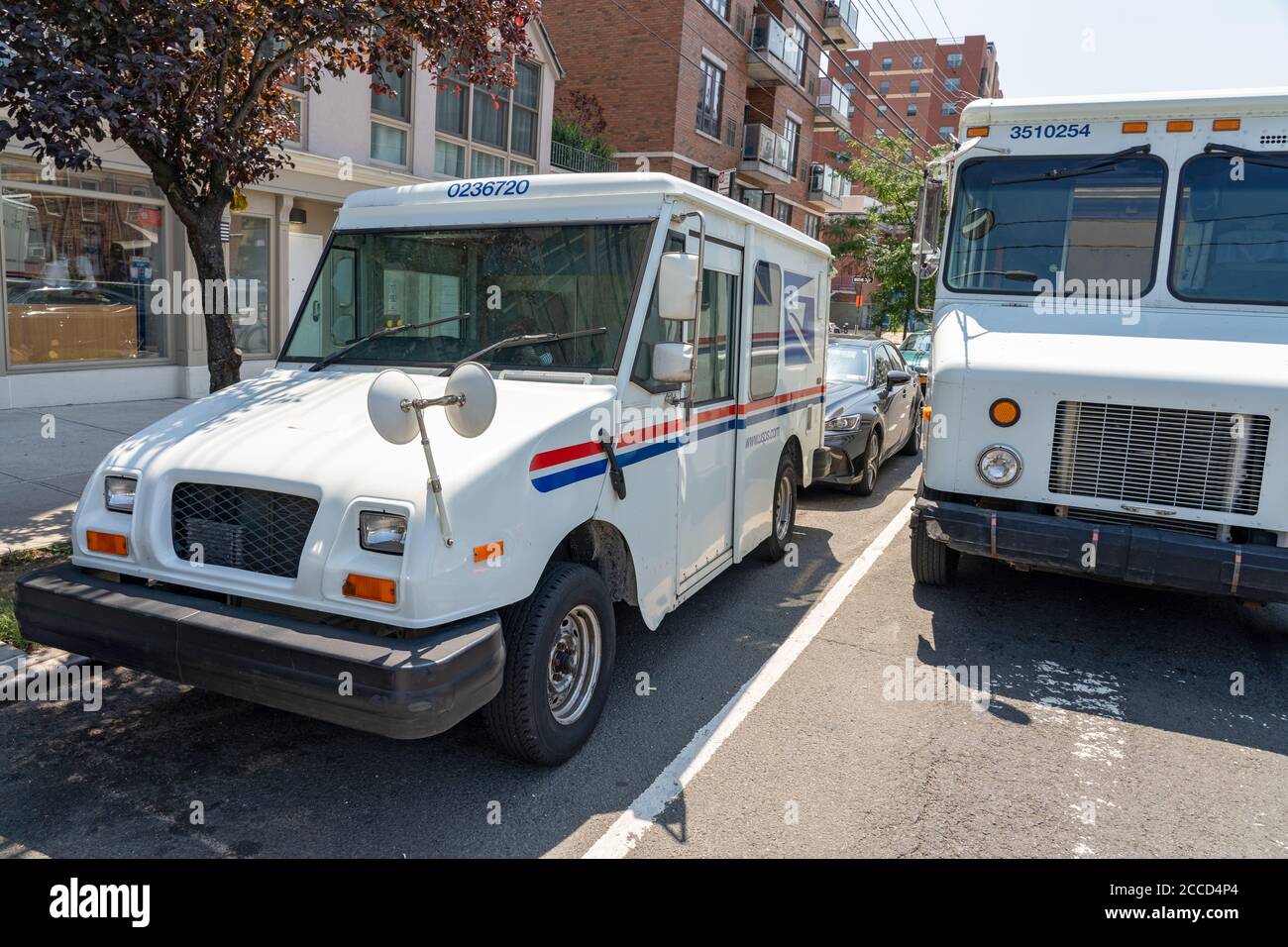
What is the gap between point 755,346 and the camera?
19.9ft

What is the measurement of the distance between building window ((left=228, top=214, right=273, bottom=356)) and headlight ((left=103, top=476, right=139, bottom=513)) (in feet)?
34.4

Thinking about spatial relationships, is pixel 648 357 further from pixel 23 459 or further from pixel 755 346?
pixel 23 459

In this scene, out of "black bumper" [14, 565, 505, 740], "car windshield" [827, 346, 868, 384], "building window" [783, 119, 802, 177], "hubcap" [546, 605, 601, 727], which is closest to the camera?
"black bumper" [14, 565, 505, 740]

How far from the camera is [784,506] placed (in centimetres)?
729

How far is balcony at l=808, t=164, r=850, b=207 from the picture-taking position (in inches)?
1475

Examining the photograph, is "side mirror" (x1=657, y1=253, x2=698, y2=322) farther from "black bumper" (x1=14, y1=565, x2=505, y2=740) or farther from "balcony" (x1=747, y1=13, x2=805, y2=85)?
"balcony" (x1=747, y1=13, x2=805, y2=85)

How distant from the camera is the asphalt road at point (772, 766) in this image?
11.4ft

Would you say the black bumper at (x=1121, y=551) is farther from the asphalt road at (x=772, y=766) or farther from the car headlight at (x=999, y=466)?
the asphalt road at (x=772, y=766)

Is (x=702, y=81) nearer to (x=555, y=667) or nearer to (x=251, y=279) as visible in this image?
(x=251, y=279)

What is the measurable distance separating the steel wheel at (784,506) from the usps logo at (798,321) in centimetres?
92

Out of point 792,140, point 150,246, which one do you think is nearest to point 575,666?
point 150,246

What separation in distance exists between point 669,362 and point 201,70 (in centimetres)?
376

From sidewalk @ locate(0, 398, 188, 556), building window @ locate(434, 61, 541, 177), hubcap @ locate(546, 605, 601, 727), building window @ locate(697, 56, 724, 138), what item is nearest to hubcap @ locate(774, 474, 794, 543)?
hubcap @ locate(546, 605, 601, 727)
